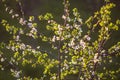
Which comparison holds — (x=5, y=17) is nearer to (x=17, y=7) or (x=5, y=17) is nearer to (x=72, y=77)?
(x=17, y=7)

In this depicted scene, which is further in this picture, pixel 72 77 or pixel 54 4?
pixel 54 4

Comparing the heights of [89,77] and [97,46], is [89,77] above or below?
below

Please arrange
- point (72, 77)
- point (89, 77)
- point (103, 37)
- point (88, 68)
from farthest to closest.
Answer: point (72, 77)
point (88, 68)
point (89, 77)
point (103, 37)

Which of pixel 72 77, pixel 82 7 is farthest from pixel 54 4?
pixel 72 77

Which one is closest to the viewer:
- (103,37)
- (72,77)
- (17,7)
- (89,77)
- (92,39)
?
(103,37)

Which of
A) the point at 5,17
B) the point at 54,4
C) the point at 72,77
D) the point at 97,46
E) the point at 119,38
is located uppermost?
the point at 54,4

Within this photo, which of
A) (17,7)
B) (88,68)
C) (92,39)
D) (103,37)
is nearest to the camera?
(103,37)

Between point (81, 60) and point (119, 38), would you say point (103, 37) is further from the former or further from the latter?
point (119, 38)

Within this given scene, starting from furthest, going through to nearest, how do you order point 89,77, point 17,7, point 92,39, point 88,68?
1. point 17,7
2. point 92,39
3. point 88,68
4. point 89,77

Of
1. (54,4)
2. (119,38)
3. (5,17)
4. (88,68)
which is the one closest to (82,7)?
(54,4)
